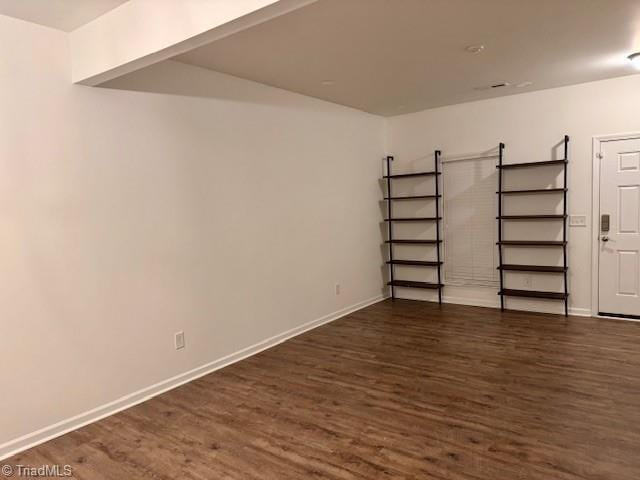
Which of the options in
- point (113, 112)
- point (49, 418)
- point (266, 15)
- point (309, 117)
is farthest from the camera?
point (309, 117)

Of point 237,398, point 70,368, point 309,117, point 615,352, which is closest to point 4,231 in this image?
point 70,368

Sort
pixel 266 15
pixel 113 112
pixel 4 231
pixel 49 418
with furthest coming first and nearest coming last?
1. pixel 113 112
2. pixel 49 418
3. pixel 4 231
4. pixel 266 15

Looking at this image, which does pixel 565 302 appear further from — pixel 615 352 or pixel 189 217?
pixel 189 217

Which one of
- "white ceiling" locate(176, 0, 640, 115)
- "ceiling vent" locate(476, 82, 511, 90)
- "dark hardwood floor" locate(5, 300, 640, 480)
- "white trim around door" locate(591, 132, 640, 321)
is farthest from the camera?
"white trim around door" locate(591, 132, 640, 321)

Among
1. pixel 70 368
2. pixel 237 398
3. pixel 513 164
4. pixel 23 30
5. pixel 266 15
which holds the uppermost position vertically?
pixel 23 30

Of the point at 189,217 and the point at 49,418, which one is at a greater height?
the point at 189,217

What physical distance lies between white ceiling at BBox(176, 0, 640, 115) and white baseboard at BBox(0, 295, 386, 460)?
2542 millimetres

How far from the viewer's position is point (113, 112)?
125 inches

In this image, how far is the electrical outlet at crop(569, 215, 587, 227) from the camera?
5120 millimetres

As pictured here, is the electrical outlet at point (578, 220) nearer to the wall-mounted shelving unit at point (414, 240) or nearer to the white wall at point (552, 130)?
the white wall at point (552, 130)

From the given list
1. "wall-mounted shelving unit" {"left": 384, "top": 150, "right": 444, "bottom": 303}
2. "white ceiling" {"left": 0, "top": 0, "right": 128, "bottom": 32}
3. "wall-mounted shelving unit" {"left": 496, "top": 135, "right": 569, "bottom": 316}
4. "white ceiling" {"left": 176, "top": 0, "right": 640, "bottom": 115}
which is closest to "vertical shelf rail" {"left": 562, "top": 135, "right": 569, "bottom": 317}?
"wall-mounted shelving unit" {"left": 496, "top": 135, "right": 569, "bottom": 316}

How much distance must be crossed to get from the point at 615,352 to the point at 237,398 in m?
3.30

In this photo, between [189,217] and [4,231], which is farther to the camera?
[189,217]

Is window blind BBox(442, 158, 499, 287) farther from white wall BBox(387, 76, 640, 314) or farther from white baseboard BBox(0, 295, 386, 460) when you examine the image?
white baseboard BBox(0, 295, 386, 460)
